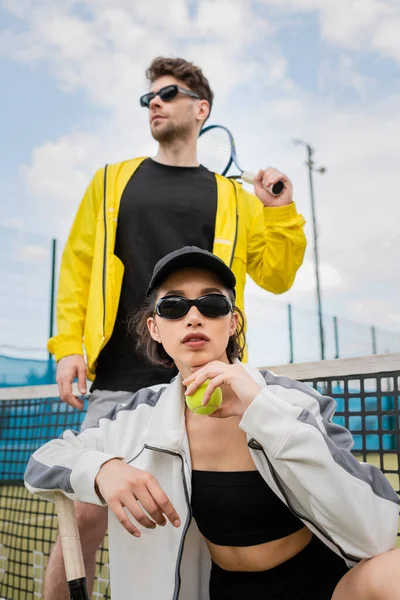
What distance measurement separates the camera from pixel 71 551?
1.69m

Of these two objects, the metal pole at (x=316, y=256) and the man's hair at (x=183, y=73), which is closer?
the man's hair at (x=183, y=73)

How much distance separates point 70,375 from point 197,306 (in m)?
1.02

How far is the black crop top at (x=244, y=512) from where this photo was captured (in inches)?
64.1

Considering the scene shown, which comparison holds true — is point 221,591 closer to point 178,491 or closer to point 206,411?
point 178,491

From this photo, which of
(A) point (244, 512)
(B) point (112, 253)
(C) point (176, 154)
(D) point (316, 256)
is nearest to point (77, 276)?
(B) point (112, 253)

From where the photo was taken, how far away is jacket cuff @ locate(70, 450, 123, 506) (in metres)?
1.67

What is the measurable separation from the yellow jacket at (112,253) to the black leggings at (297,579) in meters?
1.12

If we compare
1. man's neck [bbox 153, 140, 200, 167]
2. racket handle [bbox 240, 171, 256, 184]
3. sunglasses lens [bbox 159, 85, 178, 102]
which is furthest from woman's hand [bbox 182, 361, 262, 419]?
sunglasses lens [bbox 159, 85, 178, 102]

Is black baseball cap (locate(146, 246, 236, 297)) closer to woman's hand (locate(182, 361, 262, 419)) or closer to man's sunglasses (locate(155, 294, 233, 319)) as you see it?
man's sunglasses (locate(155, 294, 233, 319))

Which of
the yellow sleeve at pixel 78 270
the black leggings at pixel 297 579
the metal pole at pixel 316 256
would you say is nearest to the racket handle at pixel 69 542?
the black leggings at pixel 297 579

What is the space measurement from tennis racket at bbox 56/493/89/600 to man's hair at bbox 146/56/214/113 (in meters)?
2.01

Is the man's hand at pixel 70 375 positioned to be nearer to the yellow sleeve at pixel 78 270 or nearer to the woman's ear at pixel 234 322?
the yellow sleeve at pixel 78 270

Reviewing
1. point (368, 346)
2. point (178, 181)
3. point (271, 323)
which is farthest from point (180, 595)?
point (368, 346)

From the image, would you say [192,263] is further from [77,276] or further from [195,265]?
[77,276]
